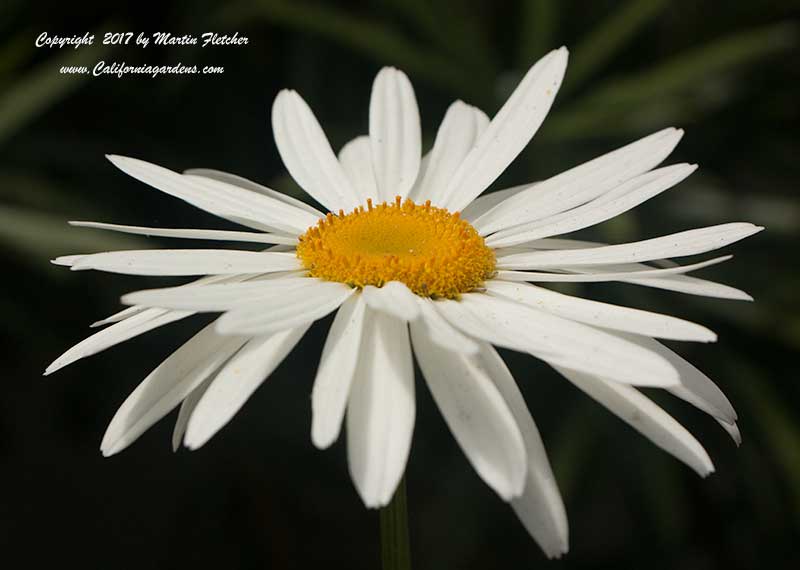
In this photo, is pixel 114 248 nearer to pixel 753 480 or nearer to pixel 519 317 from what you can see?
pixel 519 317

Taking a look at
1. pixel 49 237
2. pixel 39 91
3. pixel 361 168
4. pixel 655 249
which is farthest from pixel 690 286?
pixel 39 91

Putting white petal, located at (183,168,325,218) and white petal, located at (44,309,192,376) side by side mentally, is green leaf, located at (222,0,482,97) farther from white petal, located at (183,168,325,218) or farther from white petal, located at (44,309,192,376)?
white petal, located at (44,309,192,376)

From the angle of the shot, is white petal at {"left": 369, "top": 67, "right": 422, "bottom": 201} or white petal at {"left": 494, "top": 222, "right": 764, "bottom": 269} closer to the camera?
white petal at {"left": 494, "top": 222, "right": 764, "bottom": 269}

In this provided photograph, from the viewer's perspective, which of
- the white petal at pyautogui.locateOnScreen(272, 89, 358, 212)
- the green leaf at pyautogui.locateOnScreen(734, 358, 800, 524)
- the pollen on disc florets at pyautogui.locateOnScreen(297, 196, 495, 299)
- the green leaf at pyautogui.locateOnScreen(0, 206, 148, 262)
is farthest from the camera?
the green leaf at pyautogui.locateOnScreen(734, 358, 800, 524)

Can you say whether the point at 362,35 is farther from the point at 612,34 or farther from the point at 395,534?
the point at 395,534

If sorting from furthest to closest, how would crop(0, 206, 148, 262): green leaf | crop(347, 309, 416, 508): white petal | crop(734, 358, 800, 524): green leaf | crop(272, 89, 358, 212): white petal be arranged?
crop(734, 358, 800, 524): green leaf, crop(0, 206, 148, 262): green leaf, crop(272, 89, 358, 212): white petal, crop(347, 309, 416, 508): white petal

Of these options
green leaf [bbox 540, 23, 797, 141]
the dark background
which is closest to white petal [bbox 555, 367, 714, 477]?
the dark background

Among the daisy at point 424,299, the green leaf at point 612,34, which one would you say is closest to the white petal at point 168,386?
the daisy at point 424,299
